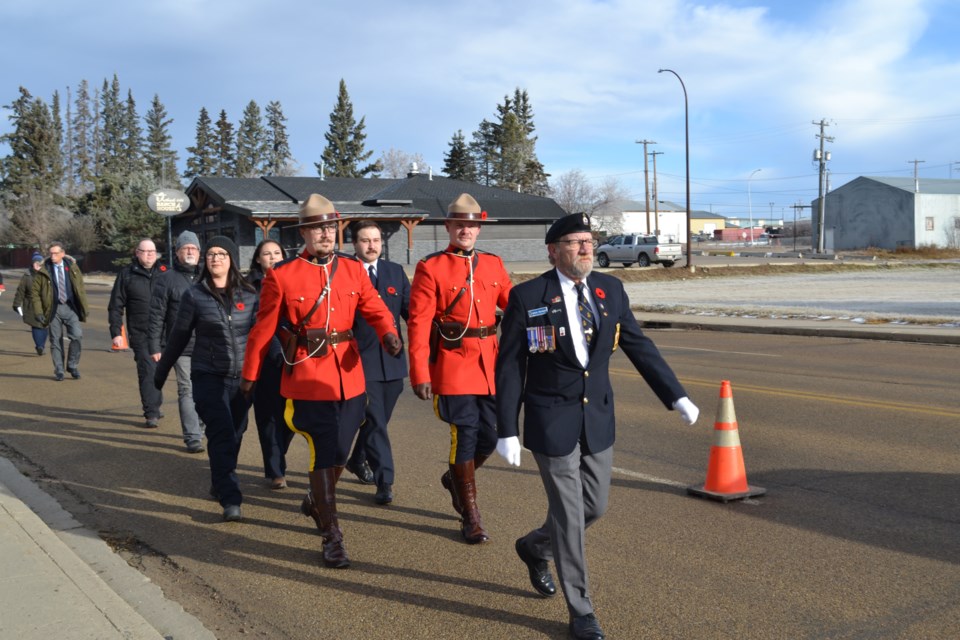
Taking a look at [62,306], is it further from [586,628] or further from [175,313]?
[586,628]

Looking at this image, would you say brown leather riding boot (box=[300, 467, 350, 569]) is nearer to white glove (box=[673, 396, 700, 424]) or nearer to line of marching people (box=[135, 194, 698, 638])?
line of marching people (box=[135, 194, 698, 638])

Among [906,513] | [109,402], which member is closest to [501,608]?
[906,513]

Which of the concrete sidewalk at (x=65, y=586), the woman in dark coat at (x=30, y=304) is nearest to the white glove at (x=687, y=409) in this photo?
the concrete sidewalk at (x=65, y=586)

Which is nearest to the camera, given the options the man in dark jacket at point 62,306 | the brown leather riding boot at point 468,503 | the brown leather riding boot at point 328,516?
the brown leather riding boot at point 328,516

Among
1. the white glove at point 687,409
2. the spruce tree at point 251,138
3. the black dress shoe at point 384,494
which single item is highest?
the spruce tree at point 251,138

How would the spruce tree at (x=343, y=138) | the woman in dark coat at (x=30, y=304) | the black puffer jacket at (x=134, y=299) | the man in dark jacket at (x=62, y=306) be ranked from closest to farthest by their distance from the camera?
the black puffer jacket at (x=134, y=299), the man in dark jacket at (x=62, y=306), the woman in dark coat at (x=30, y=304), the spruce tree at (x=343, y=138)

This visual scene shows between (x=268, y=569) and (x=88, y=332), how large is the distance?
18.5m

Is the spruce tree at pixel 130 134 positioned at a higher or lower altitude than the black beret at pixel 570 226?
higher

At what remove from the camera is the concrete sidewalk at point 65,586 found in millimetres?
4141

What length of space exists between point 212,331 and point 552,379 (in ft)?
10.6

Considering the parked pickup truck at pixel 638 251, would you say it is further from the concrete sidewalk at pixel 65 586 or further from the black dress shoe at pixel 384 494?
the concrete sidewalk at pixel 65 586

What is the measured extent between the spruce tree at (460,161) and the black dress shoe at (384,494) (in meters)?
97.2

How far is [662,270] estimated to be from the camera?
146 feet

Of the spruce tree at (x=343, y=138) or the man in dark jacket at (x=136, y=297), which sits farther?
the spruce tree at (x=343, y=138)
